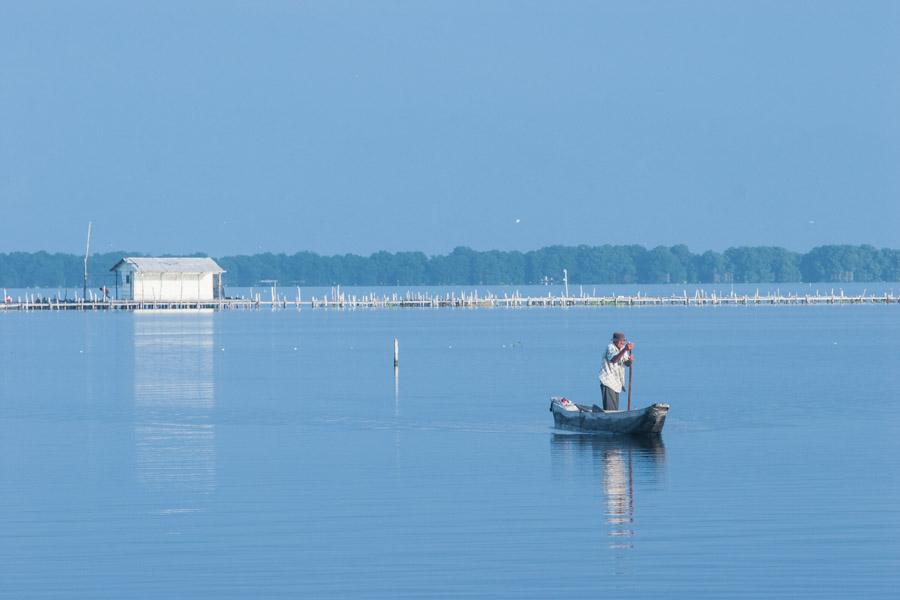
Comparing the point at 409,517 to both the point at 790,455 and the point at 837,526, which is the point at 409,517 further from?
the point at 790,455

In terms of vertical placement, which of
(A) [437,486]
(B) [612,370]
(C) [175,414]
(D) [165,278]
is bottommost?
(C) [175,414]

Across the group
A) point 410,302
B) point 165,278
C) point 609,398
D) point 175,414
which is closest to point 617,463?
point 609,398

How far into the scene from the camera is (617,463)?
27656mm

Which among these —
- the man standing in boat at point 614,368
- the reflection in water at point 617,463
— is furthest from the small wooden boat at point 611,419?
the man standing in boat at point 614,368

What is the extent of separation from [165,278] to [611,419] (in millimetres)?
98897

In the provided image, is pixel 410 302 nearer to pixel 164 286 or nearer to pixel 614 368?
pixel 164 286

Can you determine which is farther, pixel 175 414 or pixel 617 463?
pixel 175 414

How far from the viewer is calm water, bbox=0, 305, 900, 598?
1747cm

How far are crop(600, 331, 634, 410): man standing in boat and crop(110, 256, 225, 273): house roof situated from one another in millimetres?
97511

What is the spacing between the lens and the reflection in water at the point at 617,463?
21.2 m

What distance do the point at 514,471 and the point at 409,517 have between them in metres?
5.47

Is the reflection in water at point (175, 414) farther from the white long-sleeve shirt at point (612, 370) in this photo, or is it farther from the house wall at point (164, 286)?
the house wall at point (164, 286)

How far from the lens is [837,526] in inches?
805

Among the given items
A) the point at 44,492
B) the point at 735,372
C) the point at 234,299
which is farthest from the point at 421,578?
the point at 234,299
